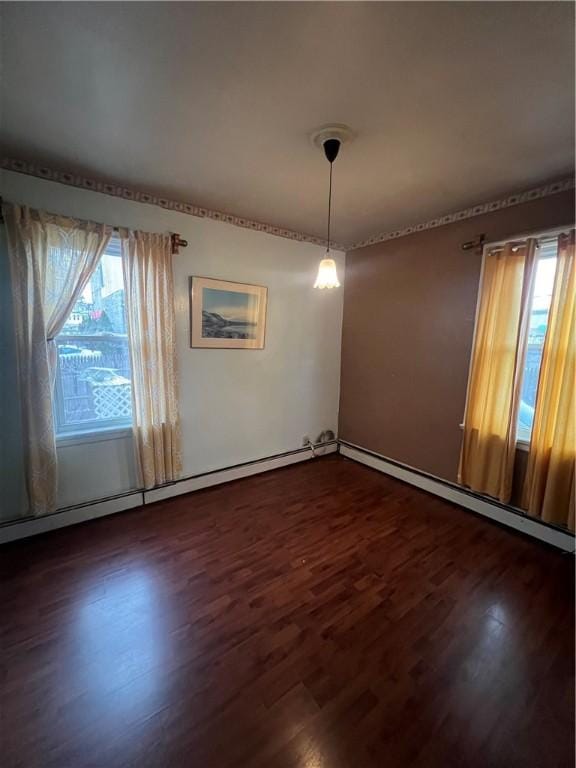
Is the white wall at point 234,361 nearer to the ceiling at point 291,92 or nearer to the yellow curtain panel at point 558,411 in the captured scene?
the ceiling at point 291,92

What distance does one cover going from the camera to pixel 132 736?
43.4 inches

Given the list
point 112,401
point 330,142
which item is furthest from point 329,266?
Result: point 112,401

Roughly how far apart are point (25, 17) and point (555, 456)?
11.2ft

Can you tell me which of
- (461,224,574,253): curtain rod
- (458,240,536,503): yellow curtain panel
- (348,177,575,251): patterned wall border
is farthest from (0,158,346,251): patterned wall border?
(458,240,536,503): yellow curtain panel

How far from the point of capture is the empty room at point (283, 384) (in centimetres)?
112

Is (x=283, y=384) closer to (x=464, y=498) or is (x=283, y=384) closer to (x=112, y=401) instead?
(x=112, y=401)

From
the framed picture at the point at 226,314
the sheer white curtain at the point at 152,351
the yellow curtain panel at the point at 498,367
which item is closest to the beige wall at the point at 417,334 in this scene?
the yellow curtain panel at the point at 498,367

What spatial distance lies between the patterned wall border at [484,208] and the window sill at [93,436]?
311 centimetres

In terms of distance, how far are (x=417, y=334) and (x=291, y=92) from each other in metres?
2.22

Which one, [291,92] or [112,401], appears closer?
[291,92]

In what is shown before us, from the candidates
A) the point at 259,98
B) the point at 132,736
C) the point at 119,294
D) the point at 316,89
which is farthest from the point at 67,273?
the point at 132,736

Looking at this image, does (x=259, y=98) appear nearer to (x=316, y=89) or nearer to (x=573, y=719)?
(x=316, y=89)

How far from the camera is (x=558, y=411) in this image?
6.77 feet

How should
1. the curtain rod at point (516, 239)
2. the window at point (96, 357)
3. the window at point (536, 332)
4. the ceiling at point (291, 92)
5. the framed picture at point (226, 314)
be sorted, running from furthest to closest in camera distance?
the framed picture at point (226, 314), the window at point (96, 357), the window at point (536, 332), the curtain rod at point (516, 239), the ceiling at point (291, 92)
